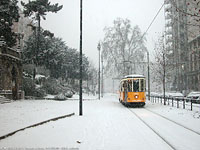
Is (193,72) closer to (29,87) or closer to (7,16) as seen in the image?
(29,87)

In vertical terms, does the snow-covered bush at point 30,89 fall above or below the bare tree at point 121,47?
below

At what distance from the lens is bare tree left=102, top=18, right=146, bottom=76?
1614 inches

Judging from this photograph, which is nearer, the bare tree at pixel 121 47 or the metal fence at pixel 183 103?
the metal fence at pixel 183 103

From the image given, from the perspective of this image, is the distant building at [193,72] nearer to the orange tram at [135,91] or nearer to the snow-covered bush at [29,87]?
the orange tram at [135,91]

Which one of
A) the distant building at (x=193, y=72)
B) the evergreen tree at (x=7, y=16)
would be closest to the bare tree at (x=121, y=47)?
the distant building at (x=193, y=72)

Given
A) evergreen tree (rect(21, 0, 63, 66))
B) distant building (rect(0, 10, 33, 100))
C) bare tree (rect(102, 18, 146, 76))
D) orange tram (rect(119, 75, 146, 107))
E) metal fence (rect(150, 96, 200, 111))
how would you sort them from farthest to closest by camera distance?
bare tree (rect(102, 18, 146, 76)) < evergreen tree (rect(21, 0, 63, 66)) < distant building (rect(0, 10, 33, 100)) < orange tram (rect(119, 75, 146, 107)) < metal fence (rect(150, 96, 200, 111))

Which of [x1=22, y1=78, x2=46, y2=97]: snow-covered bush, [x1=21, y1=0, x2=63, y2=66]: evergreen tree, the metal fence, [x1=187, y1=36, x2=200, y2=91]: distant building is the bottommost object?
the metal fence

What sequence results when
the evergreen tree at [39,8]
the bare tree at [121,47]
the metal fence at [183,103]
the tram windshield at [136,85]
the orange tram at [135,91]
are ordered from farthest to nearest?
the bare tree at [121,47]
the evergreen tree at [39,8]
the tram windshield at [136,85]
the orange tram at [135,91]
the metal fence at [183,103]

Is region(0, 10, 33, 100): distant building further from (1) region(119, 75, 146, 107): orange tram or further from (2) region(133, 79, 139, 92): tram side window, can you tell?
(2) region(133, 79, 139, 92): tram side window

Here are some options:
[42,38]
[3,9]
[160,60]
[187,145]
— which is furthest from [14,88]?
[187,145]

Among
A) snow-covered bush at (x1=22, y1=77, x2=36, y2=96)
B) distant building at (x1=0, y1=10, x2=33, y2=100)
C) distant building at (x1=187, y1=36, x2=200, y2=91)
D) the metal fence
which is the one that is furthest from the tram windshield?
distant building at (x1=187, y1=36, x2=200, y2=91)

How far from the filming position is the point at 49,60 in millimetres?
37719

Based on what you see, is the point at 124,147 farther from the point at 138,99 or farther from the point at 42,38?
the point at 42,38

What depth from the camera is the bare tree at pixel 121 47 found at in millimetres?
41000
